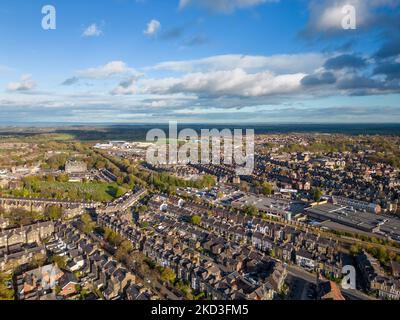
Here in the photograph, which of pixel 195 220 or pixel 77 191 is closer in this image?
pixel 195 220

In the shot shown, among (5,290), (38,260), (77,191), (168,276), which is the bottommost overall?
(168,276)

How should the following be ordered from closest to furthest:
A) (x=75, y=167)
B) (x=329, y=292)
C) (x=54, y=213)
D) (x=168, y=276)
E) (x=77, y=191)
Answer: (x=329, y=292), (x=168, y=276), (x=54, y=213), (x=77, y=191), (x=75, y=167)

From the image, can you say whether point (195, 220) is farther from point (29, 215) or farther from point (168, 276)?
point (29, 215)

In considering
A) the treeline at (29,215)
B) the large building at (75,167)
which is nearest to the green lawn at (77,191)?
the treeline at (29,215)

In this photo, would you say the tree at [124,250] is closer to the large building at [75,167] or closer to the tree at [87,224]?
the tree at [87,224]

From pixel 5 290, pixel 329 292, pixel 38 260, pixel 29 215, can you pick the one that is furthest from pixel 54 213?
pixel 329 292
